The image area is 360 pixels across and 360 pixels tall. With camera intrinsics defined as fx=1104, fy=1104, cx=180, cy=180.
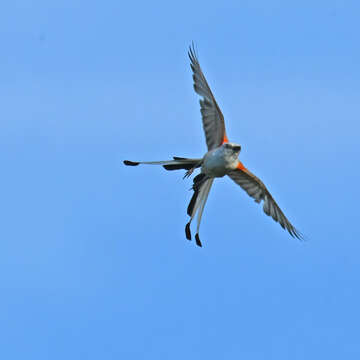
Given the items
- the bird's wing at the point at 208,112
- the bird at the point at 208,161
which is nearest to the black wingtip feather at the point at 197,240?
the bird at the point at 208,161

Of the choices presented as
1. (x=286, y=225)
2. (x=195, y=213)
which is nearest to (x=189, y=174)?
(x=195, y=213)

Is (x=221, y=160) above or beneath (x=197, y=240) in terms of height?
above

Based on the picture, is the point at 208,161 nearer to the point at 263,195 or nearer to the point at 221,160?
the point at 221,160

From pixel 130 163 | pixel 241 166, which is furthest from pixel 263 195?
pixel 130 163

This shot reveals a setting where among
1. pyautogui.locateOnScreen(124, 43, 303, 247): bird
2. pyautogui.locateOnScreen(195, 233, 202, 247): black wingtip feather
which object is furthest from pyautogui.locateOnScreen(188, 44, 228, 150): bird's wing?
pyautogui.locateOnScreen(195, 233, 202, 247): black wingtip feather

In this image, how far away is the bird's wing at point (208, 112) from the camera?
23.2 metres

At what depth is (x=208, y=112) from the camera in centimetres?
2334

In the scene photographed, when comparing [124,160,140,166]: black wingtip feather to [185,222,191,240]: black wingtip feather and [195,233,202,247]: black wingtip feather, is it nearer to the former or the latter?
[185,222,191,240]: black wingtip feather

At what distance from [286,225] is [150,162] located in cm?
386

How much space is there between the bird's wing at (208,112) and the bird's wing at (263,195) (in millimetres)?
1277

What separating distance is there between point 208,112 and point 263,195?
2.77m

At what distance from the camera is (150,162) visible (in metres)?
23.2

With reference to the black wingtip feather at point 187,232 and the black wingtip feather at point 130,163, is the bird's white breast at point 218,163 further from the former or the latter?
the black wingtip feather at point 130,163

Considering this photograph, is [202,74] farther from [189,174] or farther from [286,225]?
[286,225]
